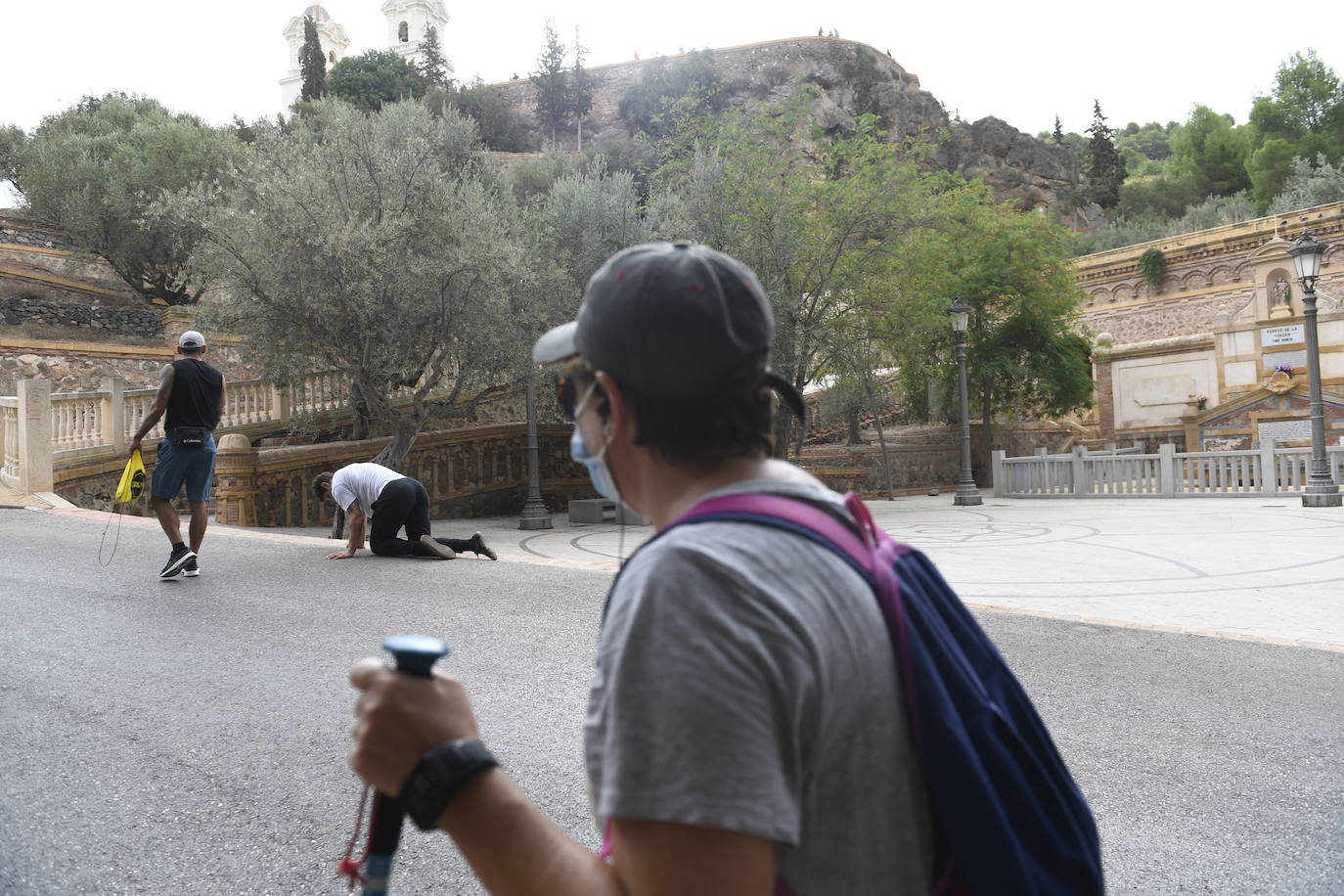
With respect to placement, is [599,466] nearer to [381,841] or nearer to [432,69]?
[381,841]

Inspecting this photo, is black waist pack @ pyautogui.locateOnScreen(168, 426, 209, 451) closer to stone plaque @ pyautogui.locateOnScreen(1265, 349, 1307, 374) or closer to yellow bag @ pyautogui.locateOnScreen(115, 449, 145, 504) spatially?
yellow bag @ pyautogui.locateOnScreen(115, 449, 145, 504)

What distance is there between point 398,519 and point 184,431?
7.84 feet

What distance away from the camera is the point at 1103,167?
68000mm

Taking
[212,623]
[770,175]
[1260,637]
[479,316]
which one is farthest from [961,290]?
[212,623]

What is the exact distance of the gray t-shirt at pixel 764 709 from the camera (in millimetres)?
921

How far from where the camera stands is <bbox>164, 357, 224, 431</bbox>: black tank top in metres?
7.23

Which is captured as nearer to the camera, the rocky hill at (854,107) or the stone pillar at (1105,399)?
the stone pillar at (1105,399)

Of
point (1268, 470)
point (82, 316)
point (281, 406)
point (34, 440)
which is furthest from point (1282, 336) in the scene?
point (82, 316)

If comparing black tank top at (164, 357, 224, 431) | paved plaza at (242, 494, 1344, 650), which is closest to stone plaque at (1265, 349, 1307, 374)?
paved plaza at (242, 494, 1344, 650)

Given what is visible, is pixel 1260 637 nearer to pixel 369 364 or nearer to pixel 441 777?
pixel 441 777

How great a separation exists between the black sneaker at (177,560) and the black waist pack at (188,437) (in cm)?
89

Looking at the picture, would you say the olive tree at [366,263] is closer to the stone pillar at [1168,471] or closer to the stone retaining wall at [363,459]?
the stone retaining wall at [363,459]

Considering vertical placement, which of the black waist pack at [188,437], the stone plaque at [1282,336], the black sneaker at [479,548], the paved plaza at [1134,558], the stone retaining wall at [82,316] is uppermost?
the stone retaining wall at [82,316]

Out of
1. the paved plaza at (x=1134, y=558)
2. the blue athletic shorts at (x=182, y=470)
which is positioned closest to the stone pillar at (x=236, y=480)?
the paved plaza at (x=1134, y=558)
